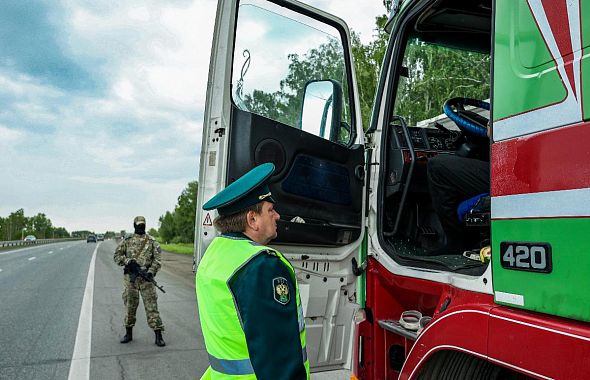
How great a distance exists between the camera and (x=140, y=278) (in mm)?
7020

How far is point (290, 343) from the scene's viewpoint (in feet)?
4.98

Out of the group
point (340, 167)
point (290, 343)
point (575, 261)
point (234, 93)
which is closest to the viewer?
point (575, 261)

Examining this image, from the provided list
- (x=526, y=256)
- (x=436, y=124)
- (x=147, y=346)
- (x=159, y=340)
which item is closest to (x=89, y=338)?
(x=147, y=346)

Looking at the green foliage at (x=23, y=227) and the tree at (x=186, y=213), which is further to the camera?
the green foliage at (x=23, y=227)

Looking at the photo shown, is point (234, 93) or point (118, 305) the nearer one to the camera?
point (234, 93)

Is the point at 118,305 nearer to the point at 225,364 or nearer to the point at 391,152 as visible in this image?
the point at 391,152

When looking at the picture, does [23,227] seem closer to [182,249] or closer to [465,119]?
[182,249]

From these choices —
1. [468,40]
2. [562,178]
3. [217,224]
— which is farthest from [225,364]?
[468,40]

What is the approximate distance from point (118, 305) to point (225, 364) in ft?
27.8

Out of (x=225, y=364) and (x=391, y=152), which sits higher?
(x=391, y=152)

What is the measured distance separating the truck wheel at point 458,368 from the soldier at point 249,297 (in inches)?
24.5

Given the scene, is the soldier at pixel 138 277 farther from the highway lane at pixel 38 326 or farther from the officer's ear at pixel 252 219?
the officer's ear at pixel 252 219

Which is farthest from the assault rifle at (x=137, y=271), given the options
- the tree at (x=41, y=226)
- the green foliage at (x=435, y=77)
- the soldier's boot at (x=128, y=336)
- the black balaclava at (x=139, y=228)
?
the tree at (x=41, y=226)

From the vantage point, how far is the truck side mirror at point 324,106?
302 centimetres
